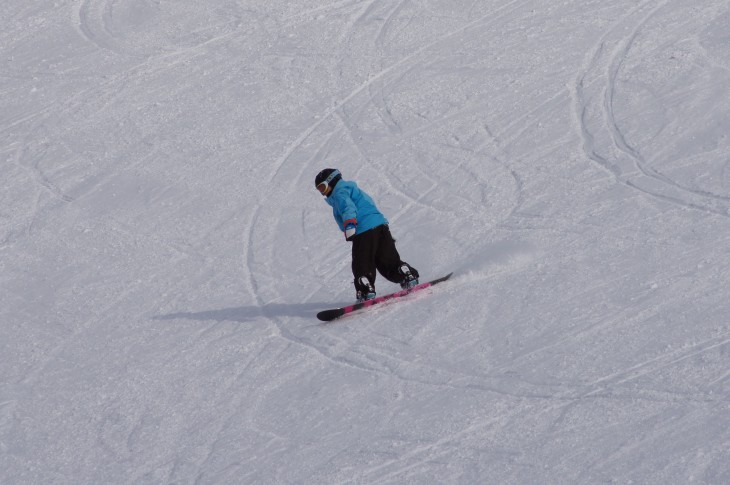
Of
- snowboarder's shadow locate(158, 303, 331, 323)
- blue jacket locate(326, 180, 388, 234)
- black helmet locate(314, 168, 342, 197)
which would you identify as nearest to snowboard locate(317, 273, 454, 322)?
snowboarder's shadow locate(158, 303, 331, 323)

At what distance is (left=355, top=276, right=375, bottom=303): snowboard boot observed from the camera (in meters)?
9.50

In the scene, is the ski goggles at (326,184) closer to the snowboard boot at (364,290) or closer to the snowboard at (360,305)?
the snowboard boot at (364,290)

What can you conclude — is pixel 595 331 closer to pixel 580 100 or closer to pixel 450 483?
pixel 450 483

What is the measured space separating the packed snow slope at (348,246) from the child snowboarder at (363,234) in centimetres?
28

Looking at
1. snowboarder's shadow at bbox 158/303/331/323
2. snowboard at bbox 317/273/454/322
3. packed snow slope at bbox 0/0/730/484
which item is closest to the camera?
packed snow slope at bbox 0/0/730/484

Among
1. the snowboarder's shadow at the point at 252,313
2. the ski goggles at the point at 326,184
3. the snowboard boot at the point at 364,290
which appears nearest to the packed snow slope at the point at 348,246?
the snowboarder's shadow at the point at 252,313

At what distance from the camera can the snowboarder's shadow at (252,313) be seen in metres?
10.0

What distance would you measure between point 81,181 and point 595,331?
320 inches

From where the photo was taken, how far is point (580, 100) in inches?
523

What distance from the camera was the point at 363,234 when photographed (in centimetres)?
948

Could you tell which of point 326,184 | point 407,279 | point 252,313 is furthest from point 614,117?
point 252,313

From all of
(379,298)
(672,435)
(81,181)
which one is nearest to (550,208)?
(379,298)

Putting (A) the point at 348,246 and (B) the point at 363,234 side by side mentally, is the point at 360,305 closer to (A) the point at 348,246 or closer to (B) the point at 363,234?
(B) the point at 363,234

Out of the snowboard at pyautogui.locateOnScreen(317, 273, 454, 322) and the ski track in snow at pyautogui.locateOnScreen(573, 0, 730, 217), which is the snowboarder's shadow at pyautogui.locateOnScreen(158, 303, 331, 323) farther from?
the ski track in snow at pyautogui.locateOnScreen(573, 0, 730, 217)
